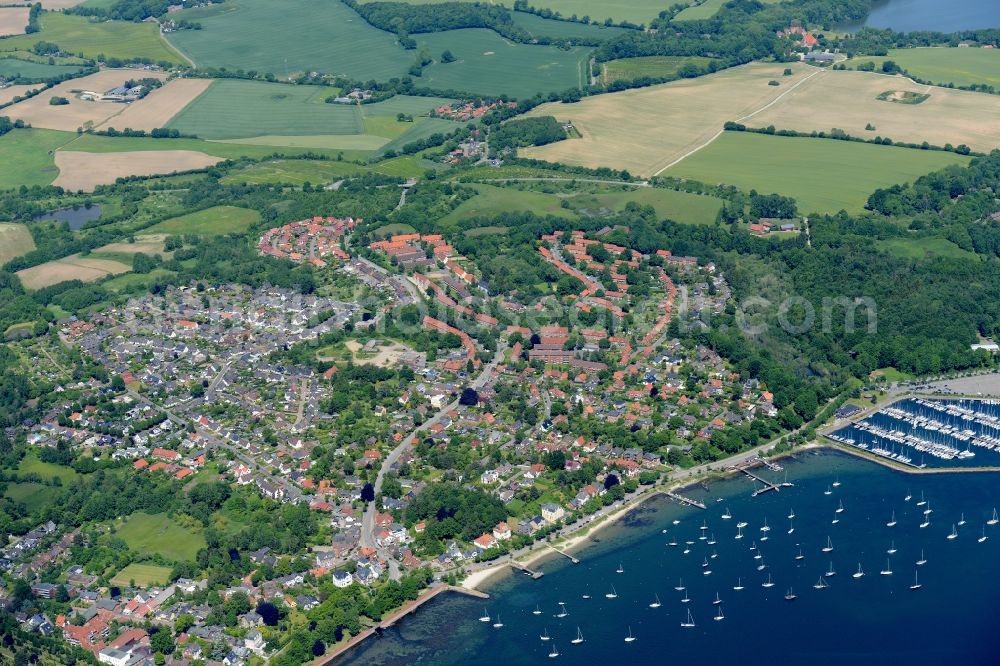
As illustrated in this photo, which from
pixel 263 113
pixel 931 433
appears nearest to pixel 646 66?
pixel 263 113

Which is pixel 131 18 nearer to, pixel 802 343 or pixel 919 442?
pixel 802 343

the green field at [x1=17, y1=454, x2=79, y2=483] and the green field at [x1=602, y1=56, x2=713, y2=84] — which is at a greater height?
the green field at [x1=602, y1=56, x2=713, y2=84]

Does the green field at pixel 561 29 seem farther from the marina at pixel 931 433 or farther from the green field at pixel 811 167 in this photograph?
the marina at pixel 931 433

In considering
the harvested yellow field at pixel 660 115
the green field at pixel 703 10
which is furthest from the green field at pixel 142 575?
the green field at pixel 703 10

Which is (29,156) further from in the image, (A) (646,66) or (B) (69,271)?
(A) (646,66)

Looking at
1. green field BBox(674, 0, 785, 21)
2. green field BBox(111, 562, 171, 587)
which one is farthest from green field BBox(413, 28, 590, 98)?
green field BBox(111, 562, 171, 587)

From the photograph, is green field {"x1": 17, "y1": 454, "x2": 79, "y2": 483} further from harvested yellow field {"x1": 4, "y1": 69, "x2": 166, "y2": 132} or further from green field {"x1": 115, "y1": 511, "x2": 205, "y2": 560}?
harvested yellow field {"x1": 4, "y1": 69, "x2": 166, "y2": 132}

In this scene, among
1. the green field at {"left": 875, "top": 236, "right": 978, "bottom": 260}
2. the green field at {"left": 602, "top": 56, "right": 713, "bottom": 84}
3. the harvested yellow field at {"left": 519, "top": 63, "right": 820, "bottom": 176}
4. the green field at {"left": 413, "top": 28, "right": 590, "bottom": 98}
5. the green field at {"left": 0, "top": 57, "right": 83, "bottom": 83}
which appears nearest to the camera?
the green field at {"left": 875, "top": 236, "right": 978, "bottom": 260}
